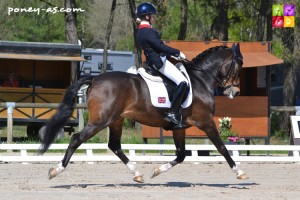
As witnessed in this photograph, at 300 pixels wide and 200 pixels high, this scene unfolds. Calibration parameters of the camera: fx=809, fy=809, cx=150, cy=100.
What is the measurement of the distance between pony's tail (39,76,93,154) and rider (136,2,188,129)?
0.97m

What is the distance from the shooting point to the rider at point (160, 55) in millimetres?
11945

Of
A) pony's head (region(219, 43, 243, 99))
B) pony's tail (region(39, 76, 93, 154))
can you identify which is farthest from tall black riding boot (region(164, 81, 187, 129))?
pony's tail (region(39, 76, 93, 154))

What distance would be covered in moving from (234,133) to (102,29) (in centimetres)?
4116

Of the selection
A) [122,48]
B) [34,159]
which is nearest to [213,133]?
[34,159]

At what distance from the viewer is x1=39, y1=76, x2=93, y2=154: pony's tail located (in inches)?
464

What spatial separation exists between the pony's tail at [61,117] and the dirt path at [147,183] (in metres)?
0.64

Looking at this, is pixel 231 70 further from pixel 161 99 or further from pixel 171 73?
pixel 161 99

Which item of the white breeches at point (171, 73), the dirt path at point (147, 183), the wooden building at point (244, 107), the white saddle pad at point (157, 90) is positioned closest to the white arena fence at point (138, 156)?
the dirt path at point (147, 183)

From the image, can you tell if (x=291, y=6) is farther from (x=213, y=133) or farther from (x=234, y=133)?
(x=213, y=133)

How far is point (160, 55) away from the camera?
39.7 ft

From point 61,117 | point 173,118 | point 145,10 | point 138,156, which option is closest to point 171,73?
point 173,118

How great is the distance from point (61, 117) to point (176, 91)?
5.71 feet

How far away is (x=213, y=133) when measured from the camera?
40.4 feet

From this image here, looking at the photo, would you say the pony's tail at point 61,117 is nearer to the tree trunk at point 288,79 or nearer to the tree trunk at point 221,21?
the tree trunk at point 288,79
